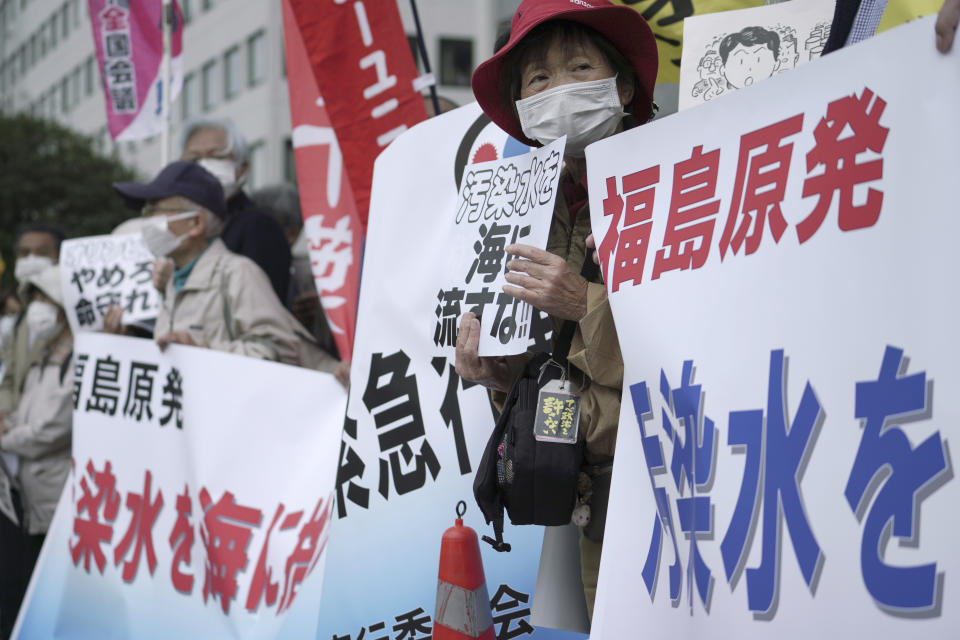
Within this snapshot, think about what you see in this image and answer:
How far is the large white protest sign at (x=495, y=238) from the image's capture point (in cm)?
226

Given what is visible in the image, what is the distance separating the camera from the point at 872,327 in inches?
64.5

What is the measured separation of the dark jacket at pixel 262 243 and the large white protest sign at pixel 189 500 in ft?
2.01

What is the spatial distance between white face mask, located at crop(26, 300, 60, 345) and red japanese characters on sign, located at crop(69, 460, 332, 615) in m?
1.34

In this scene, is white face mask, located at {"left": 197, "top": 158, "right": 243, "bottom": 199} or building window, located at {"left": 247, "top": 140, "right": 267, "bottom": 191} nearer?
white face mask, located at {"left": 197, "top": 158, "right": 243, "bottom": 199}

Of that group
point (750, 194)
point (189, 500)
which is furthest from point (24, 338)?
point (750, 194)

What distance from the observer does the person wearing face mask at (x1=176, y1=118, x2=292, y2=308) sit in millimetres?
4672

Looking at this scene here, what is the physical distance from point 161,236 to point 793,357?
3.24 meters

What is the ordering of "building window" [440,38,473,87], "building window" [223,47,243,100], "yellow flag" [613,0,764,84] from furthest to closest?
"building window" [223,47,243,100] < "building window" [440,38,473,87] < "yellow flag" [613,0,764,84]

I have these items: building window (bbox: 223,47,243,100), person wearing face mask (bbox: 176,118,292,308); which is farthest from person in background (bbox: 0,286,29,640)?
building window (bbox: 223,47,243,100)

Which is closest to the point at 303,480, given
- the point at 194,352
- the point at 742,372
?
the point at 194,352

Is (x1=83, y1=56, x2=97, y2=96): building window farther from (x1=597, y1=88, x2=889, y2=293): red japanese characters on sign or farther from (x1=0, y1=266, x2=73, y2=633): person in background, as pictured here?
(x1=597, y1=88, x2=889, y2=293): red japanese characters on sign

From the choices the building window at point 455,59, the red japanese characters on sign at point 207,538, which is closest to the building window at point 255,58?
the building window at point 455,59

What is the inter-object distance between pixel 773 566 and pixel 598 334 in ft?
1.95

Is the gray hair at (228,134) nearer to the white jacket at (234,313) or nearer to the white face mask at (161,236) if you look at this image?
the white face mask at (161,236)
